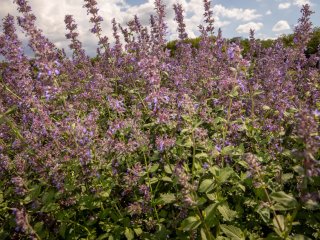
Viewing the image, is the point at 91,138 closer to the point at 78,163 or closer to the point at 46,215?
the point at 78,163

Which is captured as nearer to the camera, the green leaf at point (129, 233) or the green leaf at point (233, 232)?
the green leaf at point (233, 232)

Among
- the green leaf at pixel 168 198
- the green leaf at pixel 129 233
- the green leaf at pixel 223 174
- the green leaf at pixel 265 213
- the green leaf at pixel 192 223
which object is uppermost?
the green leaf at pixel 223 174

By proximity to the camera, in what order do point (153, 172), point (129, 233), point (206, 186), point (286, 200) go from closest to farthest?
point (286, 200)
point (206, 186)
point (129, 233)
point (153, 172)

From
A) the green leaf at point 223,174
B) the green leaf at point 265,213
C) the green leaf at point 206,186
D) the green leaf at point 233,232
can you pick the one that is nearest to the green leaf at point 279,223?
the green leaf at point 265,213

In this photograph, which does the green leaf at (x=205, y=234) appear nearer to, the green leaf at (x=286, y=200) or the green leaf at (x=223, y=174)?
the green leaf at (x=223, y=174)

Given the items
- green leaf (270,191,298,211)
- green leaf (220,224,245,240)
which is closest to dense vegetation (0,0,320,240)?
green leaf (220,224,245,240)

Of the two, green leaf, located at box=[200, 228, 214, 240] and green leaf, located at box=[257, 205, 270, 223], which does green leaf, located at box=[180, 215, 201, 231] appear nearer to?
green leaf, located at box=[200, 228, 214, 240]

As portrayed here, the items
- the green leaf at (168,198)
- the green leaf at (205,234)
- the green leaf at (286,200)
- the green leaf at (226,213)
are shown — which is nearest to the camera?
the green leaf at (286,200)

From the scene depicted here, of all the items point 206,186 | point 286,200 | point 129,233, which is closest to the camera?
point 286,200

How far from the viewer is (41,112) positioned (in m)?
4.66

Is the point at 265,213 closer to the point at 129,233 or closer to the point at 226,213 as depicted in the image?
the point at 226,213

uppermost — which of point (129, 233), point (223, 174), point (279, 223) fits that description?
point (223, 174)

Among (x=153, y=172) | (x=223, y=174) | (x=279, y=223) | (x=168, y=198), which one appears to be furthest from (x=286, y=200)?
(x=153, y=172)

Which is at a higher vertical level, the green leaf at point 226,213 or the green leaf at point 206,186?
the green leaf at point 206,186
